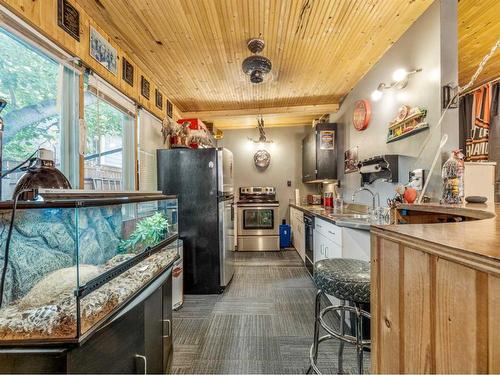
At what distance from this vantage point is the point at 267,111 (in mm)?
4188

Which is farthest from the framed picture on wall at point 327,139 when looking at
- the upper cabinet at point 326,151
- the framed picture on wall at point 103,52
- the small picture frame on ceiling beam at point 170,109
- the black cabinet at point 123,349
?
the black cabinet at point 123,349

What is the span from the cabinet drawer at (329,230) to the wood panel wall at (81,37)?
2512mm

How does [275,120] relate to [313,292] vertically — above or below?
above

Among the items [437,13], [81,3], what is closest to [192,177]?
[81,3]

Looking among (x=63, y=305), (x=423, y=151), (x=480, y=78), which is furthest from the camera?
(x=480, y=78)

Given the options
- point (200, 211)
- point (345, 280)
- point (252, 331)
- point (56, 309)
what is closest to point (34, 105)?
point (56, 309)

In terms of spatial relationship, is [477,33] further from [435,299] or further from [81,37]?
[81,37]

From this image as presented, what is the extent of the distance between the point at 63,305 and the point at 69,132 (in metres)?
1.40

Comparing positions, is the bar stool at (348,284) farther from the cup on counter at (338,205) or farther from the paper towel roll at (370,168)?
the cup on counter at (338,205)

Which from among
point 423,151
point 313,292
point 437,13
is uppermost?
point 437,13

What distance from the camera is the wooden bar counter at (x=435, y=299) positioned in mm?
432

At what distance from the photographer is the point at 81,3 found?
180 cm

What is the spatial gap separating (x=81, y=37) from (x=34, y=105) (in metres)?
0.70

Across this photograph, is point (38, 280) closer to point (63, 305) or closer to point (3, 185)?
point (63, 305)
